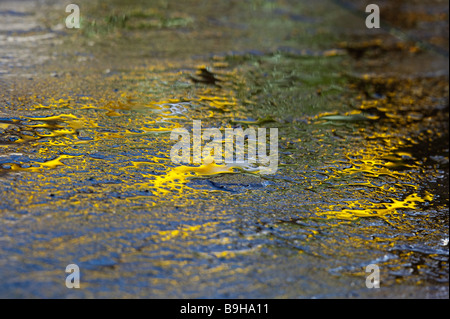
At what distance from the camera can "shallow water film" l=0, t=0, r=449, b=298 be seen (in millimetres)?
1843

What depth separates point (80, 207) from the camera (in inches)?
83.4

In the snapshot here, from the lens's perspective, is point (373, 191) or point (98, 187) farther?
point (373, 191)

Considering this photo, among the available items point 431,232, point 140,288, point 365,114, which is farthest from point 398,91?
point 140,288

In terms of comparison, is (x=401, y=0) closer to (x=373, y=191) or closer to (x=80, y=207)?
(x=373, y=191)

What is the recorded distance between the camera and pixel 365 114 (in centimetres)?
335

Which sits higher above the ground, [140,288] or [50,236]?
[50,236]

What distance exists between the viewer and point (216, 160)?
2.62 m

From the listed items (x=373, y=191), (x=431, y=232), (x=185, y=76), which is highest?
(x=185, y=76)

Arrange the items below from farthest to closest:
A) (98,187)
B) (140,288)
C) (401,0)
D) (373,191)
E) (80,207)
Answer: (401,0) → (373,191) → (98,187) → (80,207) → (140,288)

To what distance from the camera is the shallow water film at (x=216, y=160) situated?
1.84m

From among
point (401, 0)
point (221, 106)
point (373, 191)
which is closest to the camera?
point (373, 191)
